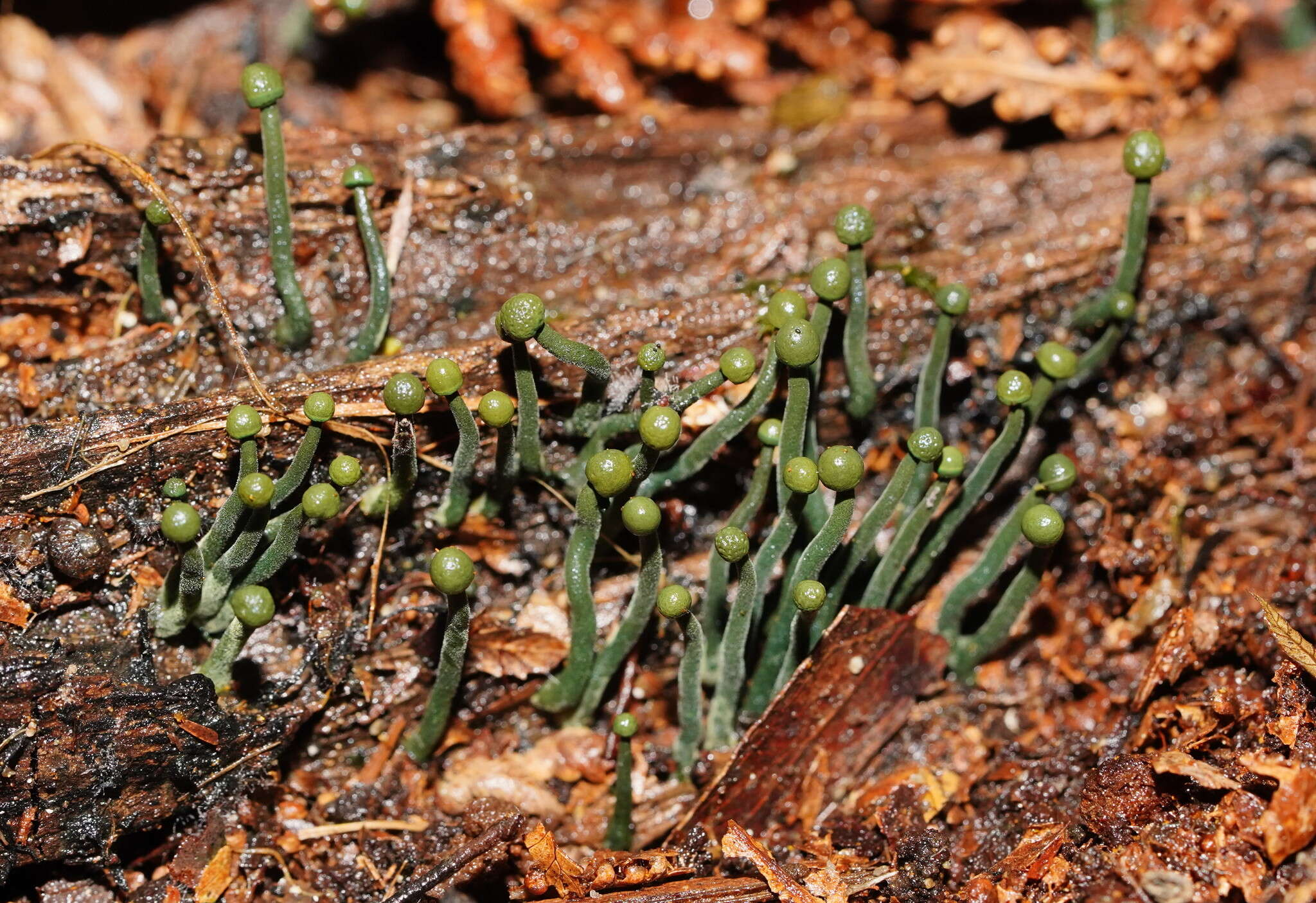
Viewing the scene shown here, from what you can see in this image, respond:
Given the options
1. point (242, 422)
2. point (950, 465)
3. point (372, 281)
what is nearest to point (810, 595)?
point (950, 465)

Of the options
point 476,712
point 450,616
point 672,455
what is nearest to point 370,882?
point 476,712

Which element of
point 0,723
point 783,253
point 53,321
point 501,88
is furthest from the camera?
point 501,88

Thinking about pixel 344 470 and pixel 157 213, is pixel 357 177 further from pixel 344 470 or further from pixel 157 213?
pixel 344 470

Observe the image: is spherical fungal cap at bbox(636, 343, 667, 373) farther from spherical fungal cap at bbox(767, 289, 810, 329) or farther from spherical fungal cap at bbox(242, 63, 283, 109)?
spherical fungal cap at bbox(242, 63, 283, 109)

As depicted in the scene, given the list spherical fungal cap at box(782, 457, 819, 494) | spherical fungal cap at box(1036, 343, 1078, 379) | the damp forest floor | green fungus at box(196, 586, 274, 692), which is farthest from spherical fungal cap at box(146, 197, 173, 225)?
spherical fungal cap at box(1036, 343, 1078, 379)

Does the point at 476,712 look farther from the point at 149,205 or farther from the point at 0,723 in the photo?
the point at 149,205

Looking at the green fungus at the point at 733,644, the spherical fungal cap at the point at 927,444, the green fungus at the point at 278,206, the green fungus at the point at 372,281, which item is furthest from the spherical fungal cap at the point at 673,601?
the green fungus at the point at 278,206
